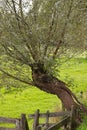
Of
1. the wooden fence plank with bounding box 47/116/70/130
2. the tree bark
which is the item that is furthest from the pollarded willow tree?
the wooden fence plank with bounding box 47/116/70/130

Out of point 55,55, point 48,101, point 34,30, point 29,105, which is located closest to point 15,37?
point 34,30

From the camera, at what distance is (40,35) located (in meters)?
17.4

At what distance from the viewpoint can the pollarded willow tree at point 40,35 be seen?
16.9m

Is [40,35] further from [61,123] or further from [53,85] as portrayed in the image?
[61,123]

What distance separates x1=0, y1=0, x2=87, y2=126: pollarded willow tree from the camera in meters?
16.9

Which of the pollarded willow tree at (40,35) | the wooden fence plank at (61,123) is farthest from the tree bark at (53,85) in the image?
the wooden fence plank at (61,123)

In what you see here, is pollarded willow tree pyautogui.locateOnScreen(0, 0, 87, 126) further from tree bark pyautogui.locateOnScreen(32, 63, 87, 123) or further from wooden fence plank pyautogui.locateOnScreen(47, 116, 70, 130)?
wooden fence plank pyautogui.locateOnScreen(47, 116, 70, 130)

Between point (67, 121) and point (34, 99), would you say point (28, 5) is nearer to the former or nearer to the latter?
point (67, 121)

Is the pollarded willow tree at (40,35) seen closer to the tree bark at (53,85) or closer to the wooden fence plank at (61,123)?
the tree bark at (53,85)

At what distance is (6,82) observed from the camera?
61.1 feet

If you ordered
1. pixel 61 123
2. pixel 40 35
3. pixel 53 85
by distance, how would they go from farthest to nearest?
1. pixel 53 85
2. pixel 40 35
3. pixel 61 123

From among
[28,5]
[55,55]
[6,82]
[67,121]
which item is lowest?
[67,121]

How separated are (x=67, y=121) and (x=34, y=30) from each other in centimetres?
460

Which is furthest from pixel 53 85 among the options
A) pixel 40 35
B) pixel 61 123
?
pixel 61 123
